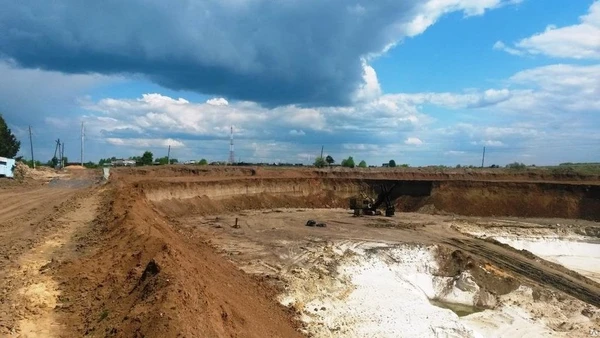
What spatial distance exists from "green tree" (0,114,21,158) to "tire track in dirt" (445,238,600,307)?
67.0 meters

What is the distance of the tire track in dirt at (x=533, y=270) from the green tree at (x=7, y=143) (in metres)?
67.0

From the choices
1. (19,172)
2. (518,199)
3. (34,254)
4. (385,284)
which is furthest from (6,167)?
(518,199)

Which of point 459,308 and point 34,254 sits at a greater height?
point 34,254

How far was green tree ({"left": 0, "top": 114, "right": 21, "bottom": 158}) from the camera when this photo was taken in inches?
2650

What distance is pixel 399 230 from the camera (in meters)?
30.8

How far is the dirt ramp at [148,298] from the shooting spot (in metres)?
6.94

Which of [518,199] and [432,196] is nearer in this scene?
[518,199]

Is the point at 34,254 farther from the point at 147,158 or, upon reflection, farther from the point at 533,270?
the point at 147,158

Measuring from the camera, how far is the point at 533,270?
74.8ft

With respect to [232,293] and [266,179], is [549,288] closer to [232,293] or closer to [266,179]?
[232,293]

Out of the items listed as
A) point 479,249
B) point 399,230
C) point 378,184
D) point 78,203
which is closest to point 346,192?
point 378,184

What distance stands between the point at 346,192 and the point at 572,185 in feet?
77.2

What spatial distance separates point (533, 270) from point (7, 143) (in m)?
75.4

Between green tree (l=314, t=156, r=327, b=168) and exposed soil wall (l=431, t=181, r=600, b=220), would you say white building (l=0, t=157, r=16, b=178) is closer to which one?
exposed soil wall (l=431, t=181, r=600, b=220)
